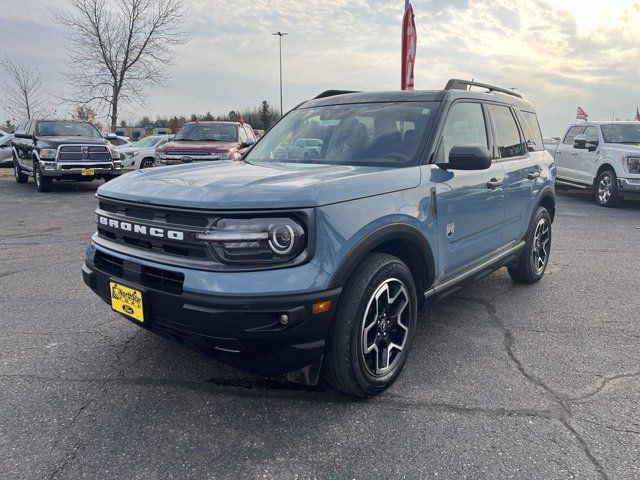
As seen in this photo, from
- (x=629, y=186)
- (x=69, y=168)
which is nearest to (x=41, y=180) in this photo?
(x=69, y=168)

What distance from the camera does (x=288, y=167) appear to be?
3.38 m

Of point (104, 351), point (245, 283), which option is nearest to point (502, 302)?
point (245, 283)

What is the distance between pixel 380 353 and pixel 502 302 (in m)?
2.20

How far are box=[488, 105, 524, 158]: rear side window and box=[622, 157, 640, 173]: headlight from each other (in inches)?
293

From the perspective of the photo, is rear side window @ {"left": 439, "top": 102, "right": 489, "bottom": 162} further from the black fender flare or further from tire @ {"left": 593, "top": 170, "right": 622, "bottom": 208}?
tire @ {"left": 593, "top": 170, "right": 622, "bottom": 208}

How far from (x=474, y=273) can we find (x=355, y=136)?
139cm

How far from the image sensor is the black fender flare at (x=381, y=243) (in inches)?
100

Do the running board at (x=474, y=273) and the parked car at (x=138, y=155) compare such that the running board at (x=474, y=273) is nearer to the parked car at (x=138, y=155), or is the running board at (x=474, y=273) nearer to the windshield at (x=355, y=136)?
the windshield at (x=355, y=136)

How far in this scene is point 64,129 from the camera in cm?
1318

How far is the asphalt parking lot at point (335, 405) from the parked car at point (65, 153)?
860cm

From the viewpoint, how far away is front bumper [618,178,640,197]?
415 inches

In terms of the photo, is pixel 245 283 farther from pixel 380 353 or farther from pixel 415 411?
pixel 415 411

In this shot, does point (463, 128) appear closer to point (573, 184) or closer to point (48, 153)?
point (573, 184)

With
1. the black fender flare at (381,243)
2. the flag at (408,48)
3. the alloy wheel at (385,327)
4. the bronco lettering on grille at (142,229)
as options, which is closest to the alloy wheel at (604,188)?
the flag at (408,48)
